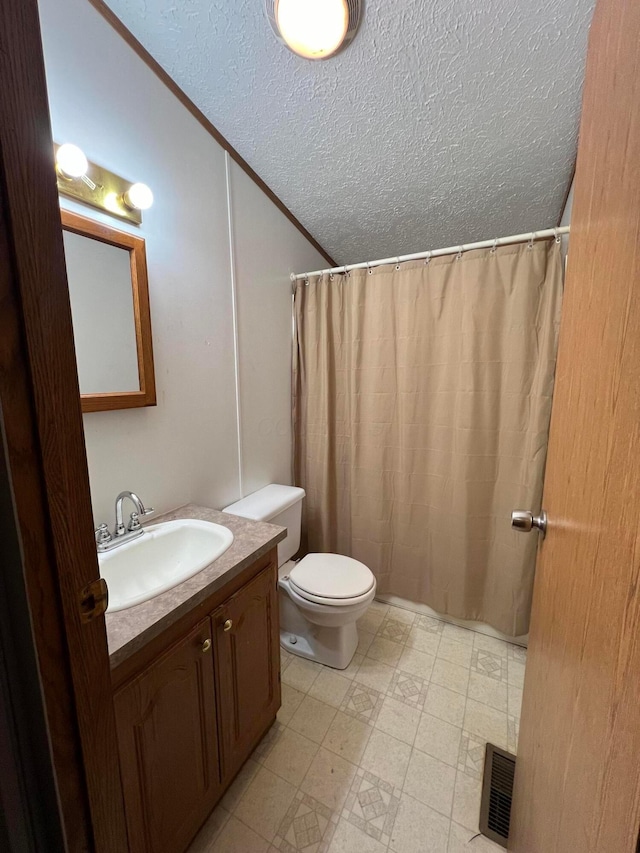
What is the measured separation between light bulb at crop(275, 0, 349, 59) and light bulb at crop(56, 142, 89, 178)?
725mm

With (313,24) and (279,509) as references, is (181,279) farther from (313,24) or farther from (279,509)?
(279,509)

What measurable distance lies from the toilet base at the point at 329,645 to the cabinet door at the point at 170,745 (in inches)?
26.9

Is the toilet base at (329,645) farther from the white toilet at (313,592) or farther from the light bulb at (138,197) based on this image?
the light bulb at (138,197)

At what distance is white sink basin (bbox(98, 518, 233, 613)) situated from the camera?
1050 mm

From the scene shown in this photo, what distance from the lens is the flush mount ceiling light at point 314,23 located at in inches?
39.8

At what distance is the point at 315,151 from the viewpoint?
1491mm

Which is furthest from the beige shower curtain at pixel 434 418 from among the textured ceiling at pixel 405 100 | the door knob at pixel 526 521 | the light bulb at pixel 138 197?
the light bulb at pixel 138 197

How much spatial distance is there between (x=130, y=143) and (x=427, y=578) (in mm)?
2367

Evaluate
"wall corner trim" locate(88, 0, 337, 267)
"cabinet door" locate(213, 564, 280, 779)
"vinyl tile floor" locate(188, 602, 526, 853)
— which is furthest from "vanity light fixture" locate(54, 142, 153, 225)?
"vinyl tile floor" locate(188, 602, 526, 853)

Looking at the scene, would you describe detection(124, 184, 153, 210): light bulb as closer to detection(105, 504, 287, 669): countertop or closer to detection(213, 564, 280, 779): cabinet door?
detection(105, 504, 287, 669): countertop

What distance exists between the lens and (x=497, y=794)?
1.13m

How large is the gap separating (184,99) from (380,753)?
2.59 meters

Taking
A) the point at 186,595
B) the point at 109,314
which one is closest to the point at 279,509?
the point at 186,595

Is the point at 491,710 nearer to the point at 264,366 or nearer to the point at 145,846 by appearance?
the point at 145,846
